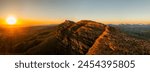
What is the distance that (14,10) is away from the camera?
322 cm

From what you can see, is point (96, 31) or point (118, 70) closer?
point (118, 70)

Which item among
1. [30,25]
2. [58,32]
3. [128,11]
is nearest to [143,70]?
[128,11]

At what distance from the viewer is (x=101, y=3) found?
10.5 ft

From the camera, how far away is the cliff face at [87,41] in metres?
3.17

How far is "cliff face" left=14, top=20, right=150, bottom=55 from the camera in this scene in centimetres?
317

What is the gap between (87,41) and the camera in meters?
3.23

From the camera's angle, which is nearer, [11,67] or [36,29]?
[11,67]

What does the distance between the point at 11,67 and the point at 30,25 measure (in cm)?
43

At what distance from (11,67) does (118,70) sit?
0.81m

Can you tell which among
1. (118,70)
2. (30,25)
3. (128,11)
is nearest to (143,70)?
(118,70)

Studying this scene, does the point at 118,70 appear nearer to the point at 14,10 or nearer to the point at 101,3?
the point at 101,3

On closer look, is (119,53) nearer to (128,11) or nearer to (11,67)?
(128,11)

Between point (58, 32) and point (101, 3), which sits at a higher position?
point (101, 3)

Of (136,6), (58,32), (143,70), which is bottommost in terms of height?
(143,70)
